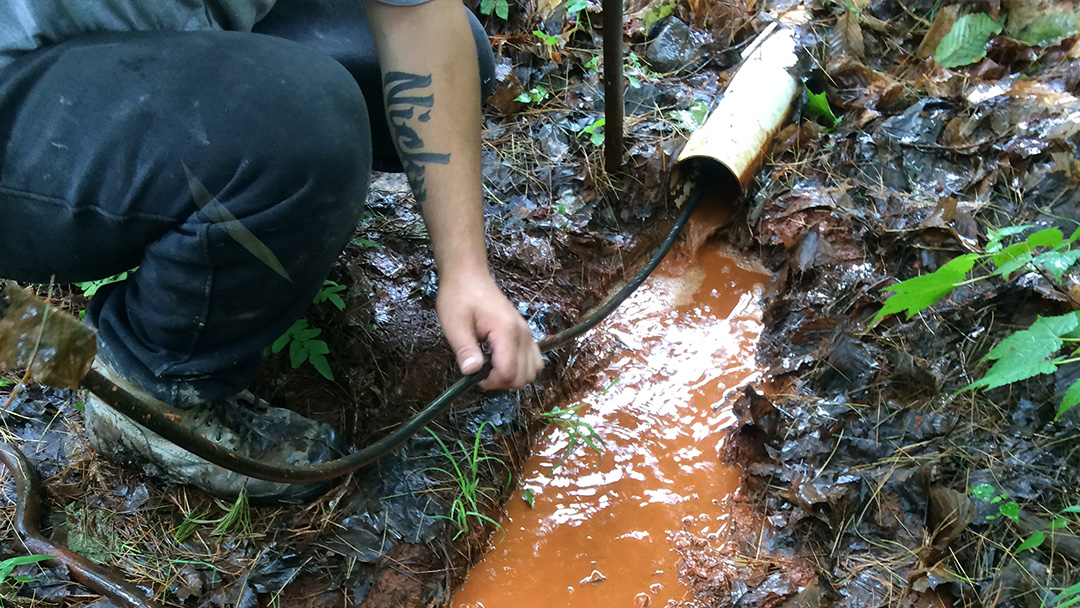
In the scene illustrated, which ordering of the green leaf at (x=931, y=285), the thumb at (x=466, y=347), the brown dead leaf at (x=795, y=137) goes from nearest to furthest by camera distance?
the thumb at (x=466, y=347) < the green leaf at (x=931, y=285) < the brown dead leaf at (x=795, y=137)

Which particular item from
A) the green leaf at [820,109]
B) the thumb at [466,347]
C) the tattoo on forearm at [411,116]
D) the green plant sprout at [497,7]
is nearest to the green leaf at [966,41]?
the green leaf at [820,109]

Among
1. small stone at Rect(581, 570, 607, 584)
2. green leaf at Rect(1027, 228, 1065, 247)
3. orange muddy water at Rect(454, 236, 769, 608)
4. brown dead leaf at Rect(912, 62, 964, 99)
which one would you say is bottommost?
small stone at Rect(581, 570, 607, 584)

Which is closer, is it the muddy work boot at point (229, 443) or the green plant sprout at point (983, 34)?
the muddy work boot at point (229, 443)

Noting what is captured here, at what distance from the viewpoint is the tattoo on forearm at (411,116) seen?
4.55 feet

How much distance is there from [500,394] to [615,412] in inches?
13.2

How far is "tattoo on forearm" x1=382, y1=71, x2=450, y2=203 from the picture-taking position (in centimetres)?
139

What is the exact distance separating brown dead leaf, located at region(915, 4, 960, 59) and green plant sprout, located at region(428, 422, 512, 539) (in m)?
2.00

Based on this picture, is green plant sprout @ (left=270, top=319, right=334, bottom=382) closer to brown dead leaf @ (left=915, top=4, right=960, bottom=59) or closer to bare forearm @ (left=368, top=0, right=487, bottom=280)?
bare forearm @ (left=368, top=0, right=487, bottom=280)

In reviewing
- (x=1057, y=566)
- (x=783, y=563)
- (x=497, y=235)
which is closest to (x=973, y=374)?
(x=1057, y=566)

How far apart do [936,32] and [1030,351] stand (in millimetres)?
1603

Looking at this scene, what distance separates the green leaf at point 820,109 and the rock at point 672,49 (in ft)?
1.53

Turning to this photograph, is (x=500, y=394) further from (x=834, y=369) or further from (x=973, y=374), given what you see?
(x=973, y=374)

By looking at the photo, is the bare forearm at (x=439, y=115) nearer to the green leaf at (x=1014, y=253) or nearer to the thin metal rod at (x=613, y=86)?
the thin metal rod at (x=613, y=86)

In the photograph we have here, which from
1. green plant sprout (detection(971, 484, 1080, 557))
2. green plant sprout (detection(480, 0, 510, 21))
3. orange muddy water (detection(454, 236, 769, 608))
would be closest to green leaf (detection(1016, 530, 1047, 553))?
green plant sprout (detection(971, 484, 1080, 557))
